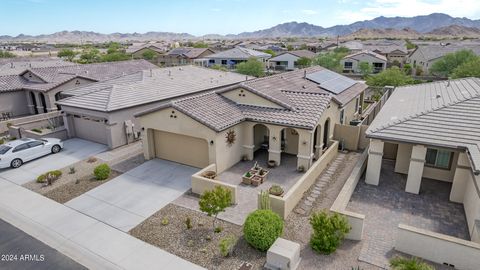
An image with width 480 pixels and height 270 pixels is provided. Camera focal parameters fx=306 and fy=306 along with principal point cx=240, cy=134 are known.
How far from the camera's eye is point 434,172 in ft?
56.7

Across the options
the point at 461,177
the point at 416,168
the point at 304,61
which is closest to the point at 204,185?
the point at 416,168

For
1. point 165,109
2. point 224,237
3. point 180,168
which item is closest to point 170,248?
point 224,237

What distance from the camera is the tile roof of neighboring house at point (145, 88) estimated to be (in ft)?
79.8

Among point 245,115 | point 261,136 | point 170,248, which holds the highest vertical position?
point 245,115

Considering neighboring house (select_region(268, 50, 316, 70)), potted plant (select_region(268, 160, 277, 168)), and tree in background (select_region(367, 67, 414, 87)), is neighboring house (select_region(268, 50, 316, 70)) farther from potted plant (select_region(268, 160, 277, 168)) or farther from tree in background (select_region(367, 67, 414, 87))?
potted plant (select_region(268, 160, 277, 168))

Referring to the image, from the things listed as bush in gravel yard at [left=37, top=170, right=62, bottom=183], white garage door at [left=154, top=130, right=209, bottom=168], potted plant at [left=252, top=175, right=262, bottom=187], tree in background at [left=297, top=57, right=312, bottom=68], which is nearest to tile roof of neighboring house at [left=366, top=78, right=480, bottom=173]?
potted plant at [left=252, top=175, right=262, bottom=187]

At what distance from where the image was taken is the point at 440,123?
53.4 ft

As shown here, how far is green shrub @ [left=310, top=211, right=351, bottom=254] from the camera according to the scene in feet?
38.2

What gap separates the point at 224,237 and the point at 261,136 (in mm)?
10702

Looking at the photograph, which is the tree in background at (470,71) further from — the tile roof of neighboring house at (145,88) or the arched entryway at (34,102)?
the arched entryway at (34,102)

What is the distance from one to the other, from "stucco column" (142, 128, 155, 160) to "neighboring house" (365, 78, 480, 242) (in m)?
13.8

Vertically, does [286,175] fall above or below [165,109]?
below

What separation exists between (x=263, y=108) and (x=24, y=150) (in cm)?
1663

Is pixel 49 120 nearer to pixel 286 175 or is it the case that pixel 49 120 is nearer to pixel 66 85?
pixel 66 85
